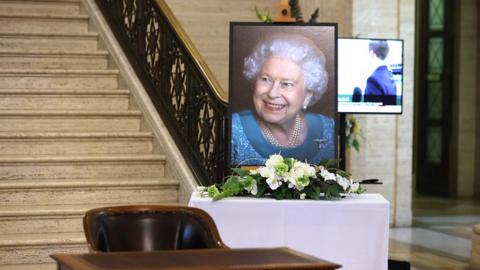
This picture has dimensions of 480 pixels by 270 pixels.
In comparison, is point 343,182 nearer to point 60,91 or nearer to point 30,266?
point 30,266

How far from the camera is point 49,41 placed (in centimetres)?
1062

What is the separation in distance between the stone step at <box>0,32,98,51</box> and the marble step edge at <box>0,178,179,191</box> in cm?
210

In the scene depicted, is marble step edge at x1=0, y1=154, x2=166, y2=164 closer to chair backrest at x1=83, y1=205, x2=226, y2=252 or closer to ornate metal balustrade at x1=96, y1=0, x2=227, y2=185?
ornate metal balustrade at x1=96, y1=0, x2=227, y2=185

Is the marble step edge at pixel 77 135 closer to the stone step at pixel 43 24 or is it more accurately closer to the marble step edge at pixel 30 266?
the marble step edge at pixel 30 266

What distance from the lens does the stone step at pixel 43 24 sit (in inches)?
423

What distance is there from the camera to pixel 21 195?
8633 millimetres

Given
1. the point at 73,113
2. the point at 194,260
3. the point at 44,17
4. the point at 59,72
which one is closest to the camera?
the point at 194,260

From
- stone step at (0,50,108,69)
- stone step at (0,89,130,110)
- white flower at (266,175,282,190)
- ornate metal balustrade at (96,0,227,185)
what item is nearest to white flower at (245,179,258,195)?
white flower at (266,175,282,190)

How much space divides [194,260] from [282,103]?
2425 mm

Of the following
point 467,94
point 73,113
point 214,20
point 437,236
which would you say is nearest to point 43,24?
point 73,113

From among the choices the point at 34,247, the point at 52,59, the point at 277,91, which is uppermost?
the point at 52,59

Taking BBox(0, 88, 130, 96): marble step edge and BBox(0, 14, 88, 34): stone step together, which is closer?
BBox(0, 88, 130, 96): marble step edge

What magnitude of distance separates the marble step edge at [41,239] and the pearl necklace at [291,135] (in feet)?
7.33

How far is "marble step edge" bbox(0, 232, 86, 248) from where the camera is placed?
7887 mm
